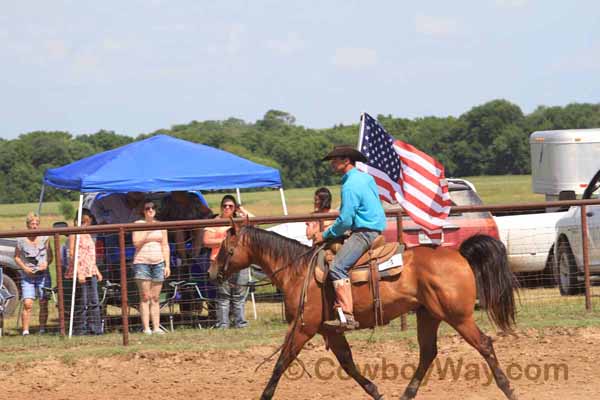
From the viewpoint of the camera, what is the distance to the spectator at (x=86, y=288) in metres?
13.7

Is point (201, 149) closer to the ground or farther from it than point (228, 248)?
farther from it

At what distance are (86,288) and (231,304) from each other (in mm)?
1867

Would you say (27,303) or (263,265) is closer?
(263,265)

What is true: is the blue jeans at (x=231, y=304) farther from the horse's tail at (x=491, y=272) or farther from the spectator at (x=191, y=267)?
the horse's tail at (x=491, y=272)

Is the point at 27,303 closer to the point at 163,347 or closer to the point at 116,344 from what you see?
the point at 116,344

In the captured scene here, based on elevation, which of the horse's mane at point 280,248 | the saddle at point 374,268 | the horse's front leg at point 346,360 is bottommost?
the horse's front leg at point 346,360

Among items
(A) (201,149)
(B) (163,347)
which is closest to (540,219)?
(A) (201,149)

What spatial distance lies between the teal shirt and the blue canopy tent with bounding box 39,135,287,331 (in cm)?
594

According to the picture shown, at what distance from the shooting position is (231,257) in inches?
395

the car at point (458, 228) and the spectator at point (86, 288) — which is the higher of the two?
the car at point (458, 228)

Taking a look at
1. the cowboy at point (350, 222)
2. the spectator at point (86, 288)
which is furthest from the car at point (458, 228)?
the cowboy at point (350, 222)

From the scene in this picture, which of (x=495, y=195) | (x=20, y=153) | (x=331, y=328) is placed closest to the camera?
(x=331, y=328)

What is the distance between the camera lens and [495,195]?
158 feet

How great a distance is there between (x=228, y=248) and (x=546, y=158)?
13.0m
